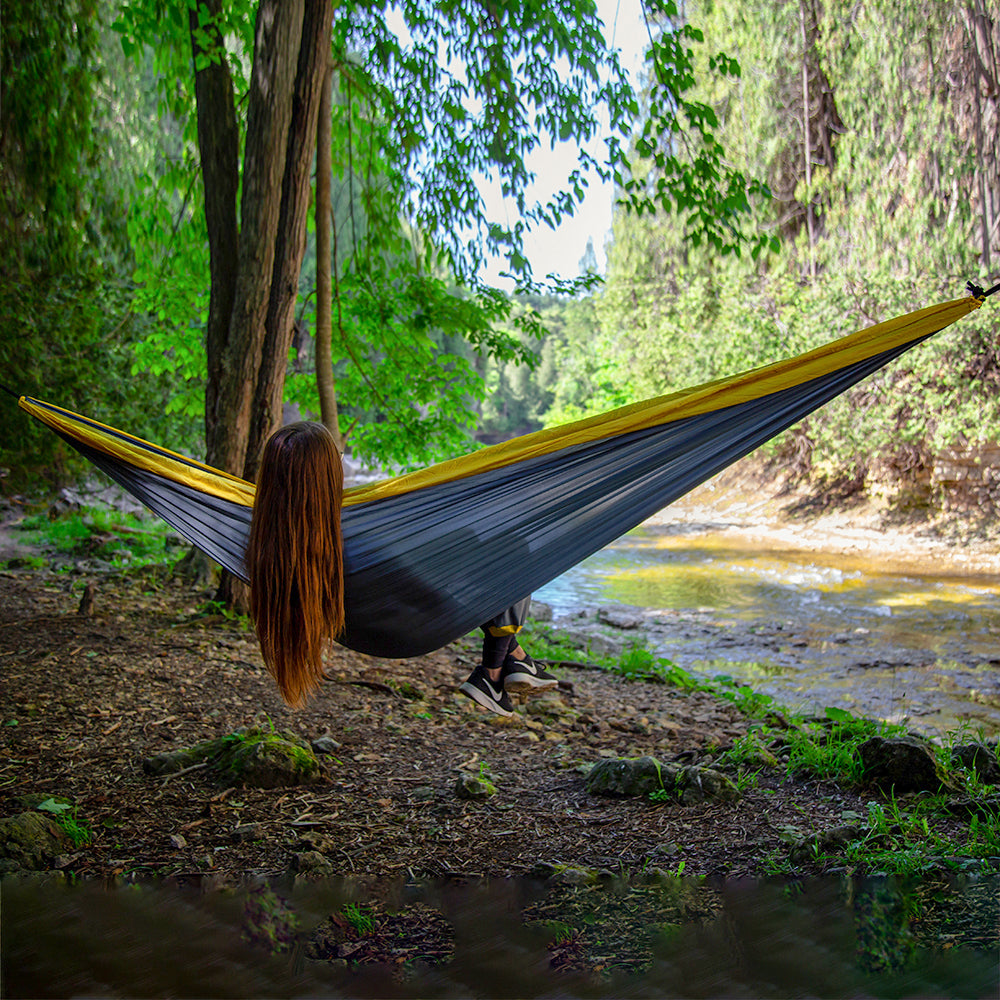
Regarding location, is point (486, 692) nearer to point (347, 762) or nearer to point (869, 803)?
point (347, 762)

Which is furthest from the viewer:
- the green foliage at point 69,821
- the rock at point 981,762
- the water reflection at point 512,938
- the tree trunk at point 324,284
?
the tree trunk at point 324,284

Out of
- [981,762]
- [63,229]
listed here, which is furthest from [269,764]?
[63,229]

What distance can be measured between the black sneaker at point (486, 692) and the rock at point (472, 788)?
20cm

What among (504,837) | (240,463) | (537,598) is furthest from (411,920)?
(537,598)

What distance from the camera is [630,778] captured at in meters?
2.04

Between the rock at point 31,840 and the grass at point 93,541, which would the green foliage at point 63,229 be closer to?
the grass at point 93,541

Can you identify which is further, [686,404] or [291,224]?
[291,224]

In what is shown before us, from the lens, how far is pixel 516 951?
4.44ft

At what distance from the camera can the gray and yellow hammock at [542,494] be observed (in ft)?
5.49

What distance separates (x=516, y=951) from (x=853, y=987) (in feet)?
1.71

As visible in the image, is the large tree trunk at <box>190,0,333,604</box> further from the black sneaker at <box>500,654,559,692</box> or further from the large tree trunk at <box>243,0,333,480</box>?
the black sneaker at <box>500,654,559,692</box>

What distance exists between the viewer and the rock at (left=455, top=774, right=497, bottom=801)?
6.52 ft

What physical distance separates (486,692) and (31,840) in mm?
969

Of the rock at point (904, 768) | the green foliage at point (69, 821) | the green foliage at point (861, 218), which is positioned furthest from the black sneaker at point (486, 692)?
the green foliage at point (861, 218)
